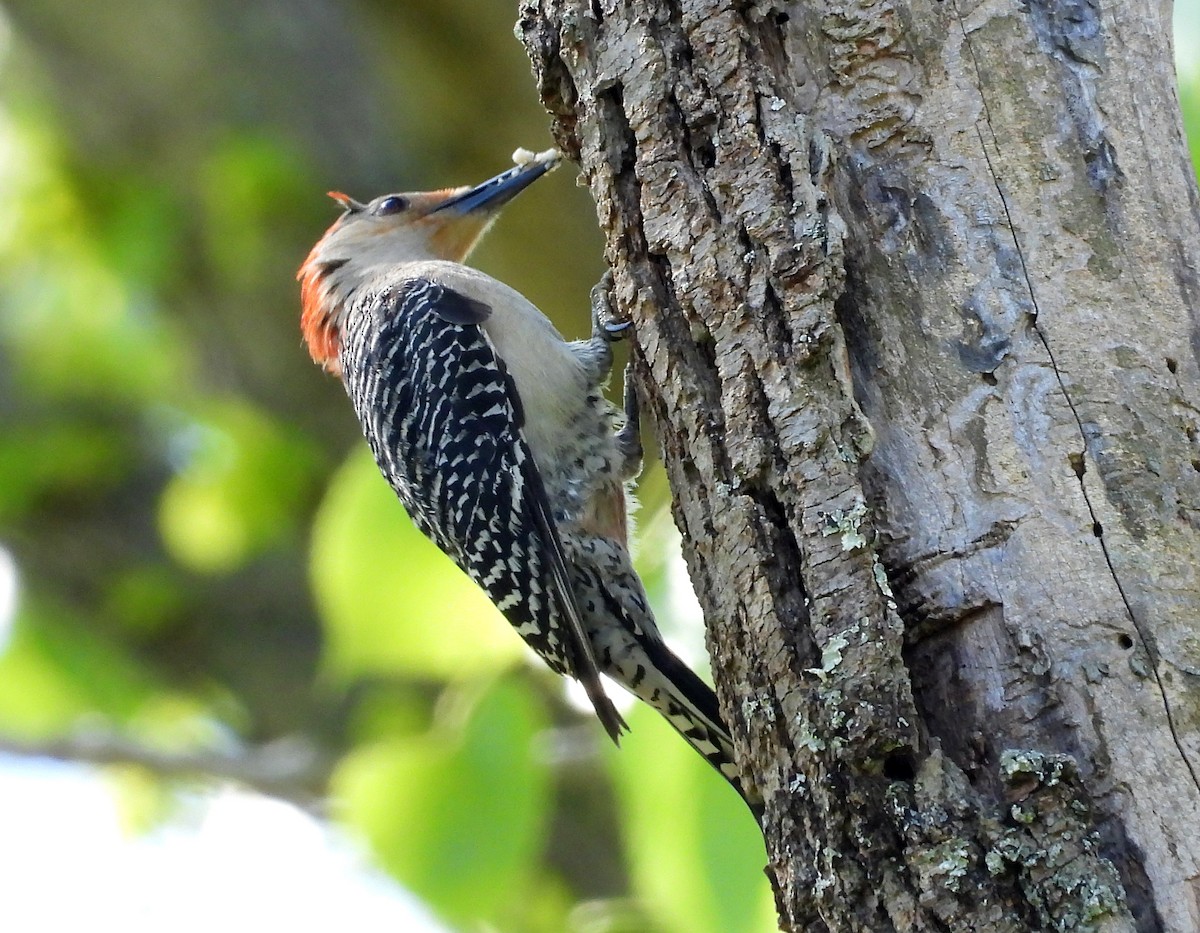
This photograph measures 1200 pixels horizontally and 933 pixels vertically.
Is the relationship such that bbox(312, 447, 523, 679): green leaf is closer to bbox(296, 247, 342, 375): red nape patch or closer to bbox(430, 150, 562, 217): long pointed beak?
bbox(430, 150, 562, 217): long pointed beak

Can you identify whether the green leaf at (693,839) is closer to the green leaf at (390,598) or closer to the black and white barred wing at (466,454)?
the green leaf at (390,598)

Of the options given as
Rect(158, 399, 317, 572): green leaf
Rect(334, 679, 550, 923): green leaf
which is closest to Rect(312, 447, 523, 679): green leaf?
Rect(334, 679, 550, 923): green leaf

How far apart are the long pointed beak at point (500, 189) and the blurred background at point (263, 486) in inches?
4.3

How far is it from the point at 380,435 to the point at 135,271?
3.02m

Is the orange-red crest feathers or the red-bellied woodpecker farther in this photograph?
the orange-red crest feathers

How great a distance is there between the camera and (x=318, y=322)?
530 cm

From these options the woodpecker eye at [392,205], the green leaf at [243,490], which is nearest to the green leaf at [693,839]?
the woodpecker eye at [392,205]

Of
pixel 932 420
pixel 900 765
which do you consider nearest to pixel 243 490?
pixel 932 420

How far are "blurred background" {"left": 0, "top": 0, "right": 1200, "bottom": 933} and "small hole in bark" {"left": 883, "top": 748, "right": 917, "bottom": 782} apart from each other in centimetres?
101

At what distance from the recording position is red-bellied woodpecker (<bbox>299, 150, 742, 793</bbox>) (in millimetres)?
3988

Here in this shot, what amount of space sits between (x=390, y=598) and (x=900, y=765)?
59.7 inches

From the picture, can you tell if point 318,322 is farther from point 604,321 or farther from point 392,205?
point 604,321

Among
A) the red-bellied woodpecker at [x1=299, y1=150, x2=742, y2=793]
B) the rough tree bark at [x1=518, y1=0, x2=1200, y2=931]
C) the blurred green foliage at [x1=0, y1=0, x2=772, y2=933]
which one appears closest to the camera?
the rough tree bark at [x1=518, y1=0, x2=1200, y2=931]

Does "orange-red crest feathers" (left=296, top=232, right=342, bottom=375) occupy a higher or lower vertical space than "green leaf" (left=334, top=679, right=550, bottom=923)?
higher
